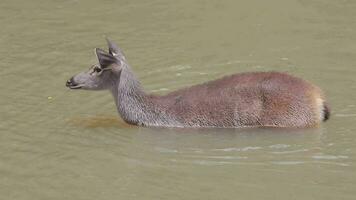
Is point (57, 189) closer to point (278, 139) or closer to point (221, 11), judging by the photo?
point (278, 139)

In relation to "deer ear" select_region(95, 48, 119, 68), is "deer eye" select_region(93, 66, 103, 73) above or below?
below

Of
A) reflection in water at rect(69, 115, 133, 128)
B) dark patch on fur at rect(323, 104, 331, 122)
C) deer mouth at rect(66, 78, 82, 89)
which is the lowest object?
reflection in water at rect(69, 115, 133, 128)

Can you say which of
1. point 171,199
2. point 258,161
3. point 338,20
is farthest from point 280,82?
point 338,20

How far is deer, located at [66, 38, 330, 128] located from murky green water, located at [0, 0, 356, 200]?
0.14 meters

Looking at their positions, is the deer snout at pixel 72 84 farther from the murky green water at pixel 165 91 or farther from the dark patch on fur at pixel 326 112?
the dark patch on fur at pixel 326 112

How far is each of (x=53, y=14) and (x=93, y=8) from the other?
0.62 m

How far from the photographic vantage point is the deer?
10477mm

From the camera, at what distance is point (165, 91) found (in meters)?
11.8

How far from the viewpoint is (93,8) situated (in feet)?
49.8

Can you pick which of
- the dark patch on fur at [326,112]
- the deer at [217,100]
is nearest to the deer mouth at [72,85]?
the deer at [217,100]

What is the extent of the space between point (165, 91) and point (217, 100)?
1.27 meters

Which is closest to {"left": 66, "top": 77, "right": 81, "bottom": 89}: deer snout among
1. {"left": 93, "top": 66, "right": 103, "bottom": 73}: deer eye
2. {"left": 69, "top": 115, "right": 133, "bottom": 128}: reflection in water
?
{"left": 93, "top": 66, "right": 103, "bottom": 73}: deer eye

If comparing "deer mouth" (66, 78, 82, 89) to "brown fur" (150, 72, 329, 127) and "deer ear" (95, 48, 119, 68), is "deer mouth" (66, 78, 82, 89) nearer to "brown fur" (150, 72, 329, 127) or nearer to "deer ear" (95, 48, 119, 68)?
"deer ear" (95, 48, 119, 68)

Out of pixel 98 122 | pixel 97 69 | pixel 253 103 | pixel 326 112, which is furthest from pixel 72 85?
pixel 326 112
